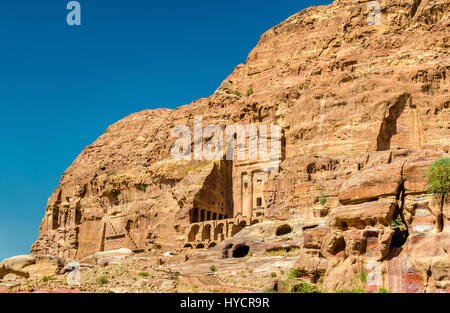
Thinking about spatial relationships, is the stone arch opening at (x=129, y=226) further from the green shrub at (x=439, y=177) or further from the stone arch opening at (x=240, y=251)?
the green shrub at (x=439, y=177)

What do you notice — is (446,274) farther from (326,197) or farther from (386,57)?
(386,57)

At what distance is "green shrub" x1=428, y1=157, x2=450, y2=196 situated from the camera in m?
29.8

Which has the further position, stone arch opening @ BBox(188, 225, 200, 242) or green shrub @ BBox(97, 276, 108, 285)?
stone arch opening @ BBox(188, 225, 200, 242)

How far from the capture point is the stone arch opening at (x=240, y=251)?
55.1 meters

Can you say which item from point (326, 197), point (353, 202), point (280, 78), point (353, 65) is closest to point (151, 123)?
point (280, 78)

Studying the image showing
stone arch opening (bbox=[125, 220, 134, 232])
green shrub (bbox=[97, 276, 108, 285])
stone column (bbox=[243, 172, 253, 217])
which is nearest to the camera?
green shrub (bbox=[97, 276, 108, 285])

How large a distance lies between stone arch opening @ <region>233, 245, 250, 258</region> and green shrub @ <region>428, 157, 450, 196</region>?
26767 millimetres

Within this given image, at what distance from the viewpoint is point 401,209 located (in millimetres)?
31734

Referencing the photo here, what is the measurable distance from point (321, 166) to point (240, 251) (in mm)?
15726

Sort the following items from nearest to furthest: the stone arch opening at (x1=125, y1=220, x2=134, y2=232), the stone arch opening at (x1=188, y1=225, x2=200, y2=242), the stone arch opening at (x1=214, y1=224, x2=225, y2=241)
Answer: the stone arch opening at (x1=214, y1=224, x2=225, y2=241) < the stone arch opening at (x1=188, y1=225, x2=200, y2=242) < the stone arch opening at (x1=125, y1=220, x2=134, y2=232)

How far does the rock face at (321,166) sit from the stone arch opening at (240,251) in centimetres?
783

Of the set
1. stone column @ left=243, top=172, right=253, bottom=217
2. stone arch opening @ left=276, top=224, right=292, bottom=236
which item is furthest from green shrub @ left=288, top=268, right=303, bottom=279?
stone column @ left=243, top=172, right=253, bottom=217

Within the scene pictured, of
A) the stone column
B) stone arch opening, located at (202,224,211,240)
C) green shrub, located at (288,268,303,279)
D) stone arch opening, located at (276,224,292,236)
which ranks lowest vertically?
green shrub, located at (288,268,303,279)

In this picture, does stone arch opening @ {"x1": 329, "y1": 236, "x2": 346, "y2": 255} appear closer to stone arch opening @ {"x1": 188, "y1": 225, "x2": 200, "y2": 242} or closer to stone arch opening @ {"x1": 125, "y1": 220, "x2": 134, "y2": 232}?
stone arch opening @ {"x1": 188, "y1": 225, "x2": 200, "y2": 242}
